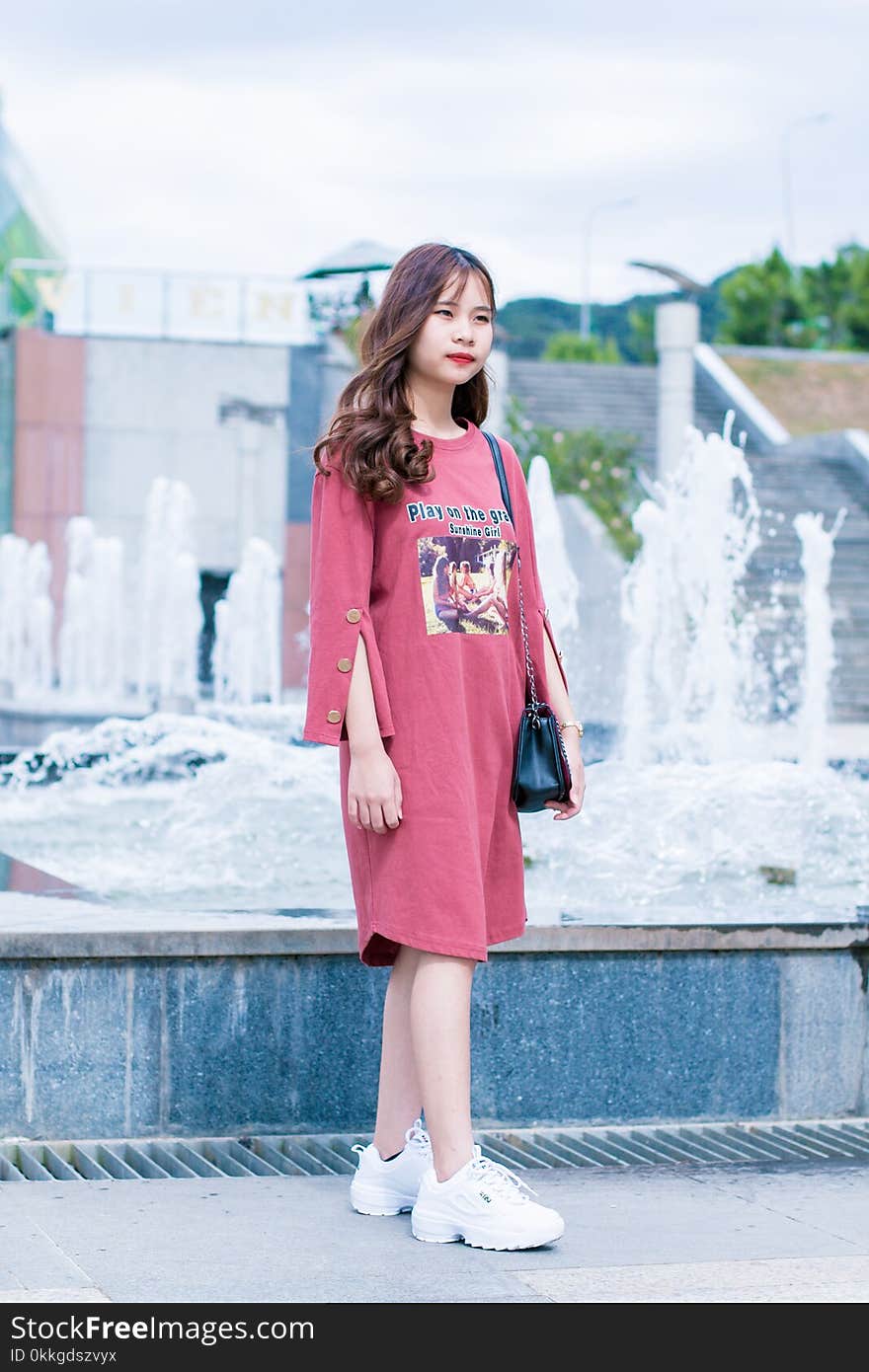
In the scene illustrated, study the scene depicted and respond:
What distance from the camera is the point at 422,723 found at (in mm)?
3049

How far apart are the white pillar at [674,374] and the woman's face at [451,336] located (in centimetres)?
1527

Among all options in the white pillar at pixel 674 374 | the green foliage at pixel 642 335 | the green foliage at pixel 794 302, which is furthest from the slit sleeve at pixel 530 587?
the green foliage at pixel 642 335

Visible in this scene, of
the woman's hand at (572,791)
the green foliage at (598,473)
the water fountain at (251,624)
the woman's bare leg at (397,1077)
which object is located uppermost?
the green foliage at (598,473)

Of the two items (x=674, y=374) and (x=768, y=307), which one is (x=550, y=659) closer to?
(x=674, y=374)

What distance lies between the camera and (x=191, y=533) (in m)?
26.1

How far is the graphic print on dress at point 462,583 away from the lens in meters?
3.09

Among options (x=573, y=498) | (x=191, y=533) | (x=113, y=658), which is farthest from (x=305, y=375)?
(x=573, y=498)

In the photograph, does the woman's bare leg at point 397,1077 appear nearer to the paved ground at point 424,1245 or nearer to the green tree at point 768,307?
the paved ground at point 424,1245

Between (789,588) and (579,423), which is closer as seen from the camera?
(789,588)

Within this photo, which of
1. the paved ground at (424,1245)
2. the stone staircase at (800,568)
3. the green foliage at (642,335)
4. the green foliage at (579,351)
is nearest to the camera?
the paved ground at (424,1245)

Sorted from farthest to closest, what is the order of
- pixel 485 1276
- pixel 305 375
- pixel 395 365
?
pixel 305 375 < pixel 395 365 < pixel 485 1276

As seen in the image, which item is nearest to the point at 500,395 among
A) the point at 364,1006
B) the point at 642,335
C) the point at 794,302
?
the point at 794,302
